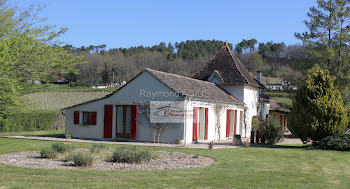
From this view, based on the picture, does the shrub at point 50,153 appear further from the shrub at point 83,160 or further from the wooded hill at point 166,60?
the wooded hill at point 166,60

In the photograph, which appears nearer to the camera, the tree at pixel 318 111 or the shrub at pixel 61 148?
the shrub at pixel 61 148

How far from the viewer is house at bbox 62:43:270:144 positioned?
20.8 m

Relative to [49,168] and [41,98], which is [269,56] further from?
[49,168]

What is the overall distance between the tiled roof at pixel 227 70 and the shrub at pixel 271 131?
18.3 feet

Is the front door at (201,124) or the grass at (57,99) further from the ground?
the grass at (57,99)

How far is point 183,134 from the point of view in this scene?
2045cm

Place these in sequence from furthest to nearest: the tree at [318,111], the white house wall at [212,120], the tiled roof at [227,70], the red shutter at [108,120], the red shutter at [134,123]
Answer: the tiled roof at [227,70] → the red shutter at [108,120] → the red shutter at [134,123] → the white house wall at [212,120] → the tree at [318,111]

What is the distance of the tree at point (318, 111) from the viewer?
19.3 meters

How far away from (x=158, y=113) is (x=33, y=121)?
14.7m

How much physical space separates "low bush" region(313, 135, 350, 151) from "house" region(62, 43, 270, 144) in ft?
21.6

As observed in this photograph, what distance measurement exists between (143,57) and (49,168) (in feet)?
250

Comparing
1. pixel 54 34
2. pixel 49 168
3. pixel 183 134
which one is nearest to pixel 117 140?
pixel 183 134

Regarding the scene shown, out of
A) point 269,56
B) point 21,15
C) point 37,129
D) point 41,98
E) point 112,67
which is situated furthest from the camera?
point 269,56

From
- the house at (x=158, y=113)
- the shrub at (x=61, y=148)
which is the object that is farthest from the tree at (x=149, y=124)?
the shrub at (x=61, y=148)
